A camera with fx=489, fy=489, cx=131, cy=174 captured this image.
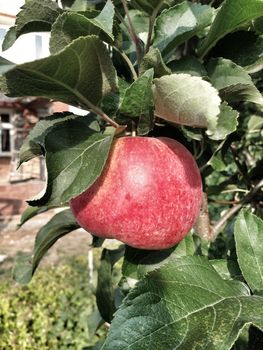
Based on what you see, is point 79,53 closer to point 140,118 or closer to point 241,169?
point 140,118

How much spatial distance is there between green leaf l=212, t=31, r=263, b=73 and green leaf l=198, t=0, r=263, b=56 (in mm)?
47

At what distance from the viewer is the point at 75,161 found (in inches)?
19.3

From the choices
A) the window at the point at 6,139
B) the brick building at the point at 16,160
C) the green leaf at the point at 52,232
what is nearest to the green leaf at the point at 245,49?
the green leaf at the point at 52,232

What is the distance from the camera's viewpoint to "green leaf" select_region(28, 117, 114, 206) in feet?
1.55

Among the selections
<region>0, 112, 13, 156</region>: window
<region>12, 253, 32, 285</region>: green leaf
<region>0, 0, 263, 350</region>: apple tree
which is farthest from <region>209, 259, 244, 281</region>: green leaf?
<region>0, 112, 13, 156</region>: window

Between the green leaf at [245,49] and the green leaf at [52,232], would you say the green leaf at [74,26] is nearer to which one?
the green leaf at [245,49]

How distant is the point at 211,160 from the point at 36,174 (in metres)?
10.4

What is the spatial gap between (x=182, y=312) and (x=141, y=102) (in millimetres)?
212

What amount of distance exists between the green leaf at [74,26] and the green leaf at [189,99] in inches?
3.0

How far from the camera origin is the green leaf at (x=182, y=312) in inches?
16.4

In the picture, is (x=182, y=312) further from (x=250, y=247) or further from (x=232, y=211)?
(x=232, y=211)

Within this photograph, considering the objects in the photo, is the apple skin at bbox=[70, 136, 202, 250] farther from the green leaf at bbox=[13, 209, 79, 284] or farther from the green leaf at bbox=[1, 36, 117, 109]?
the green leaf at bbox=[13, 209, 79, 284]

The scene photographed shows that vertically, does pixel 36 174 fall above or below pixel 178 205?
below

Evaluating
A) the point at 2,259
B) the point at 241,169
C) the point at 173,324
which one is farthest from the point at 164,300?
the point at 2,259
